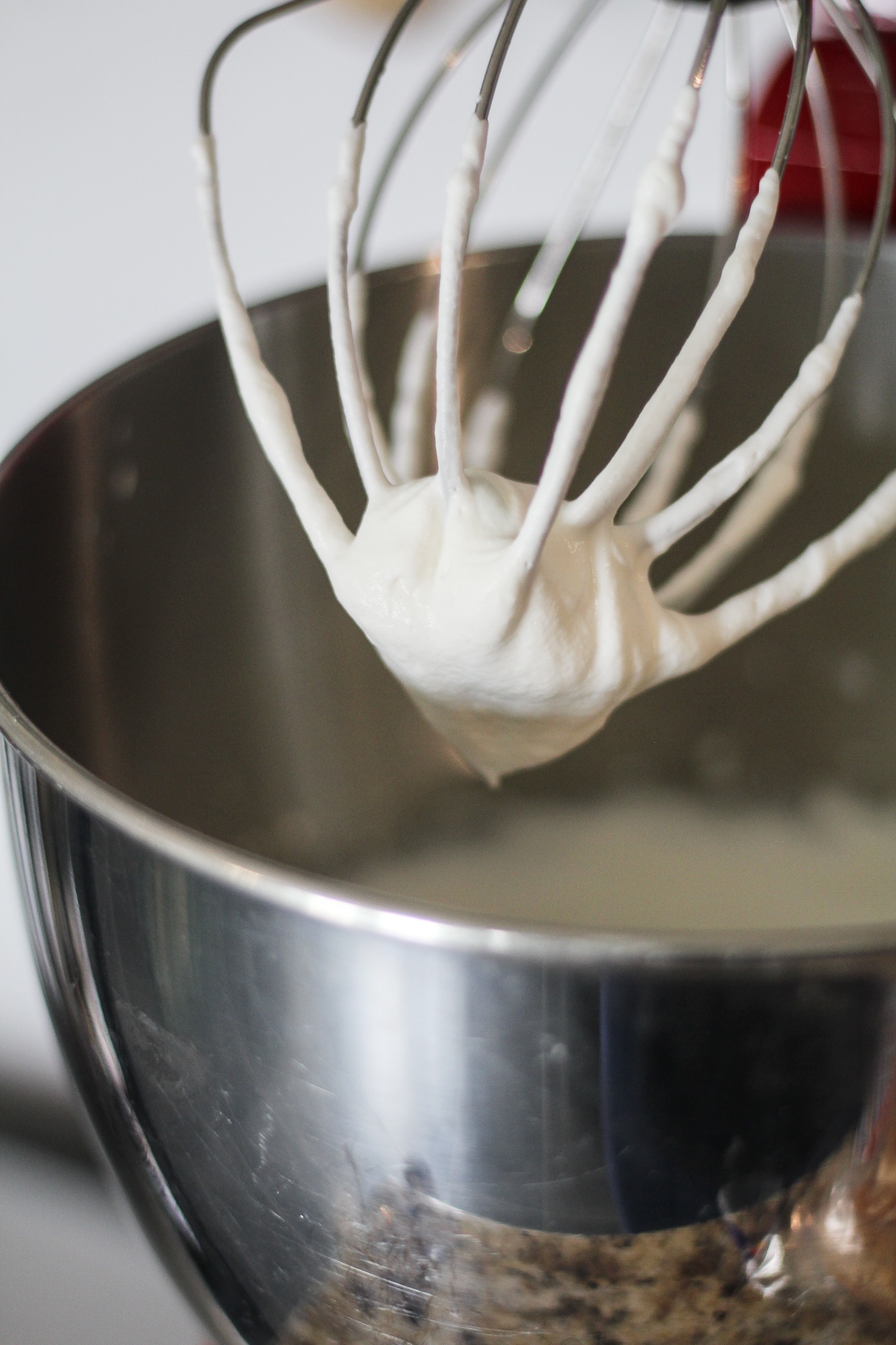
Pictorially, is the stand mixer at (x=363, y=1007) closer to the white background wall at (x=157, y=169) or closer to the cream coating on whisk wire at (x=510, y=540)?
the cream coating on whisk wire at (x=510, y=540)

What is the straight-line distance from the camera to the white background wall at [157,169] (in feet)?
2.05

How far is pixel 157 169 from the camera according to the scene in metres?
0.63

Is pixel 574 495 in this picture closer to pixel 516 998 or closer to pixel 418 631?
pixel 418 631

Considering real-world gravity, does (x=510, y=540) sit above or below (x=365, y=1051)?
above

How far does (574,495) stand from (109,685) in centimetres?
20

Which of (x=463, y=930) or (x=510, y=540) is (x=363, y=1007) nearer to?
(x=463, y=930)

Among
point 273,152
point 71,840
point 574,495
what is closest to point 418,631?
point 71,840

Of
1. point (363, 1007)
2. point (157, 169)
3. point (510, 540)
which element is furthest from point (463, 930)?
point (157, 169)

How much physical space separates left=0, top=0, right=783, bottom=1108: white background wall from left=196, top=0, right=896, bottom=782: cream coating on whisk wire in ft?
0.95

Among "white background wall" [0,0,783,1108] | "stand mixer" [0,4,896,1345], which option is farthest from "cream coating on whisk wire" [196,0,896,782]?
"white background wall" [0,0,783,1108]

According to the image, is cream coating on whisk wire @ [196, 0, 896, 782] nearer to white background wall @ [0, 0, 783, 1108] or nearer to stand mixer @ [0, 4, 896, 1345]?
stand mixer @ [0, 4, 896, 1345]

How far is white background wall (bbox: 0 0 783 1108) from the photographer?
2.05ft

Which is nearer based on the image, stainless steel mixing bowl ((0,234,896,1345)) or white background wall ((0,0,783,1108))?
stainless steel mixing bowl ((0,234,896,1345))

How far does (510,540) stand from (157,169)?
0.41m
